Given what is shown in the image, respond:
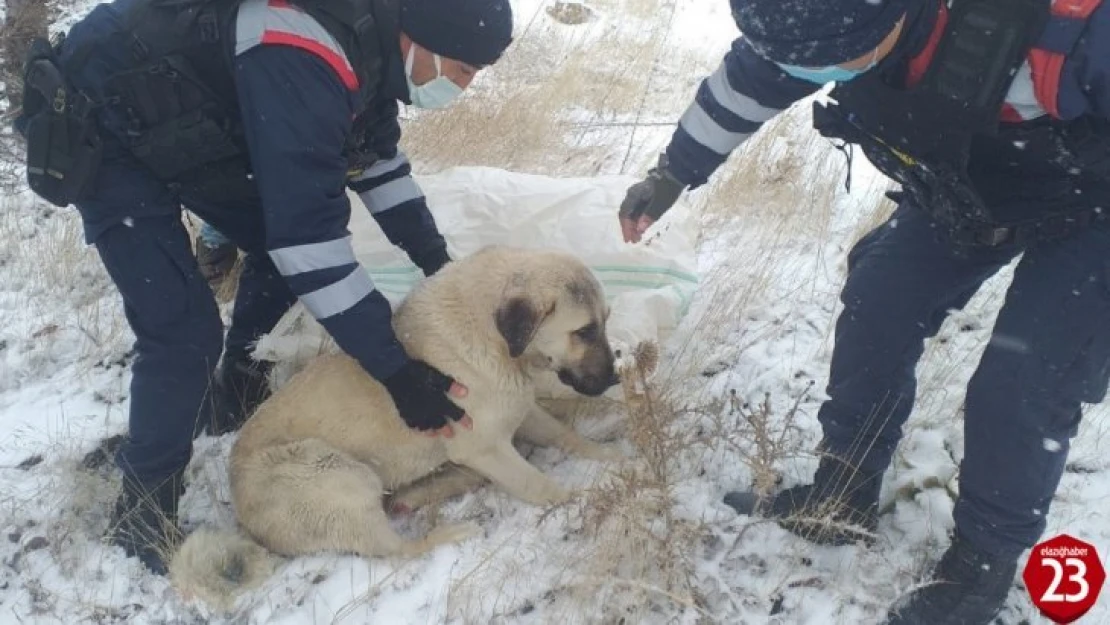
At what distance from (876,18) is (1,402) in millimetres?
4648

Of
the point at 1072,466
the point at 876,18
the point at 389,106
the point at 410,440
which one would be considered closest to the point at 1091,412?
the point at 1072,466

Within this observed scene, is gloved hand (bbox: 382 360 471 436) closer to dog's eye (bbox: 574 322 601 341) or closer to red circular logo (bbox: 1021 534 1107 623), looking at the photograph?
dog's eye (bbox: 574 322 601 341)

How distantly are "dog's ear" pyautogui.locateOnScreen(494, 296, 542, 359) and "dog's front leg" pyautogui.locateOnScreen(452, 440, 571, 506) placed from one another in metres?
0.53

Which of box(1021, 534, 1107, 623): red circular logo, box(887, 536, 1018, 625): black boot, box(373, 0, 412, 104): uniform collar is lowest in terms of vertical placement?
box(1021, 534, 1107, 623): red circular logo

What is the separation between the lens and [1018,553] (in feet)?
8.30

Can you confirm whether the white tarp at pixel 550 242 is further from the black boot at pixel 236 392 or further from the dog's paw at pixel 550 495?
the dog's paw at pixel 550 495

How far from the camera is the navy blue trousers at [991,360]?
2246 millimetres

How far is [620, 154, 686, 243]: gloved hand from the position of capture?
9.81ft

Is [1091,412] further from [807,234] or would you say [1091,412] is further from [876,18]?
[876,18]

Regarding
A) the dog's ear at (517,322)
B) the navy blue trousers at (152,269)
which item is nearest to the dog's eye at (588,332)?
the dog's ear at (517,322)

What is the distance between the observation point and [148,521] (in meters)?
3.29

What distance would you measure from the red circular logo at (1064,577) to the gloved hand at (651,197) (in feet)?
6.13

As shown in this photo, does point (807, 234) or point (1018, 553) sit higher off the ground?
point (1018, 553)

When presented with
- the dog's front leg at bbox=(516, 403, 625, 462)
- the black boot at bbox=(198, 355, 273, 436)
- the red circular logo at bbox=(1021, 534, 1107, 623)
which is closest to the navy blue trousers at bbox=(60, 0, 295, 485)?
the black boot at bbox=(198, 355, 273, 436)
